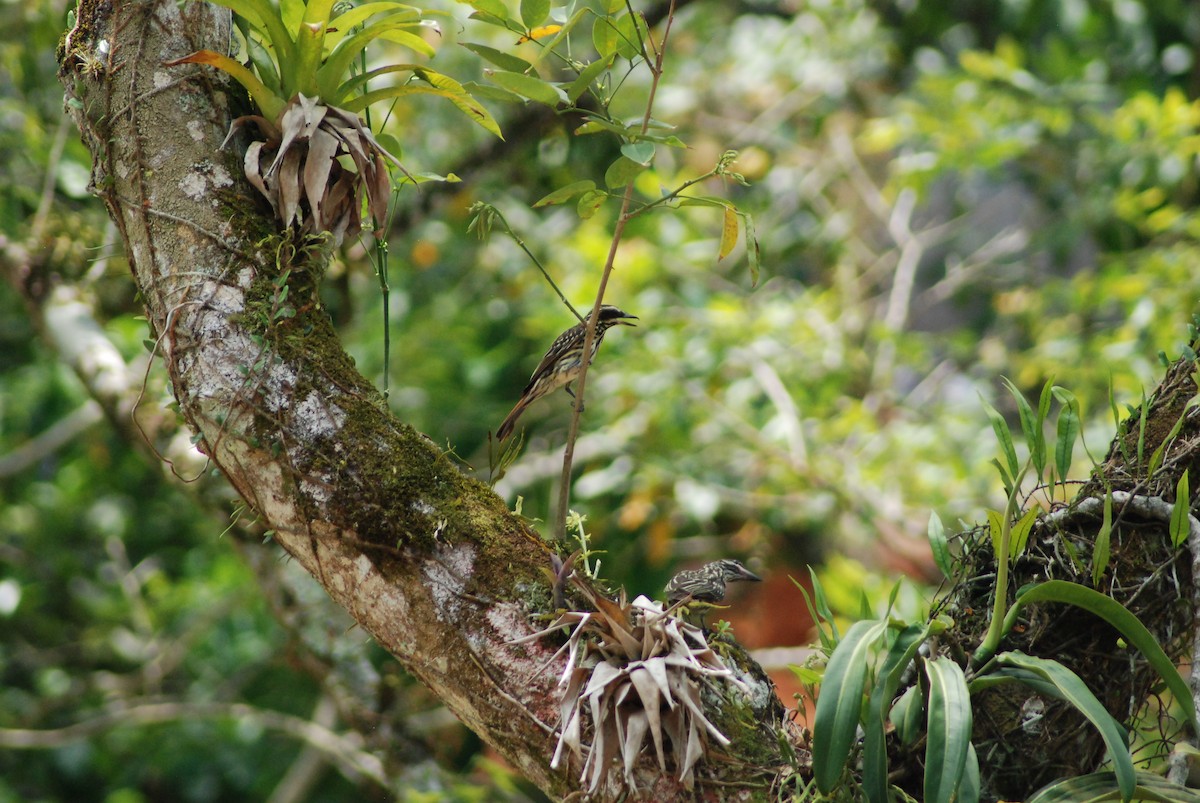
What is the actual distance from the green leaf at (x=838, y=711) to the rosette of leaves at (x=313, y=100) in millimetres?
1103

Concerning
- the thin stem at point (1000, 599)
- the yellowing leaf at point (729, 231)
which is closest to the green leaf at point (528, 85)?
the yellowing leaf at point (729, 231)

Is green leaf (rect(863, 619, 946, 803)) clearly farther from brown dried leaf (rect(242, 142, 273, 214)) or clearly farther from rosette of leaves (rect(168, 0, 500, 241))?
brown dried leaf (rect(242, 142, 273, 214))

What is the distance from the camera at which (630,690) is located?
168 centimetres

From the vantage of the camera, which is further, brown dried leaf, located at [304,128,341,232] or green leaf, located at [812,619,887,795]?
brown dried leaf, located at [304,128,341,232]

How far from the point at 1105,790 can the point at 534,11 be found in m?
1.58

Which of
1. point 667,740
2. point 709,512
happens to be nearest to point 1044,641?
point 667,740

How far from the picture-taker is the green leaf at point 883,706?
1.68 m

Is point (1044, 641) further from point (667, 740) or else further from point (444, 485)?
point (444, 485)

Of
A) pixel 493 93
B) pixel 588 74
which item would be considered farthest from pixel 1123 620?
pixel 493 93

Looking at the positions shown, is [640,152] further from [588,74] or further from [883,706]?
[883,706]

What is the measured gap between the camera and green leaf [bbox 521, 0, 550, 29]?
1.92 m

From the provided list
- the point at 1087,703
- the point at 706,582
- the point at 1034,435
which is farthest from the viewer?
the point at 706,582

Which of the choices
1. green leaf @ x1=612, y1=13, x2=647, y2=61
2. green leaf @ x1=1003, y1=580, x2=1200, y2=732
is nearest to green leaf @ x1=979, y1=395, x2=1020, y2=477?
green leaf @ x1=1003, y1=580, x2=1200, y2=732

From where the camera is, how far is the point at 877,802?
5.52 ft
